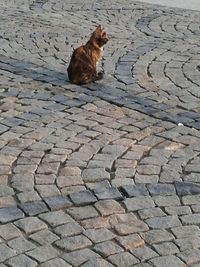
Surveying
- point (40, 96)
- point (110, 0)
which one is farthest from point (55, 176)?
point (110, 0)

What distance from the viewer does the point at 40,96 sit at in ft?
22.2

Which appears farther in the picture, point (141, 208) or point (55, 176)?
point (55, 176)

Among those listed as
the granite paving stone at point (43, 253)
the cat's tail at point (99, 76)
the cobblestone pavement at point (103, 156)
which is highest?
the cat's tail at point (99, 76)

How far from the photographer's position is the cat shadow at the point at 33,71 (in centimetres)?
740

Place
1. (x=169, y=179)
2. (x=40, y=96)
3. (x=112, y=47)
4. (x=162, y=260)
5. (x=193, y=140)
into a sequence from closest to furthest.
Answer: (x=162, y=260)
(x=169, y=179)
(x=193, y=140)
(x=40, y=96)
(x=112, y=47)

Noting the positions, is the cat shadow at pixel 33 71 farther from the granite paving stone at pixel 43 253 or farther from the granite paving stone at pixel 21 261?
the granite paving stone at pixel 21 261

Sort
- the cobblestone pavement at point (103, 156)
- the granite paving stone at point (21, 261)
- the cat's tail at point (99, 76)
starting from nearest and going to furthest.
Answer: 1. the granite paving stone at point (21, 261)
2. the cobblestone pavement at point (103, 156)
3. the cat's tail at point (99, 76)

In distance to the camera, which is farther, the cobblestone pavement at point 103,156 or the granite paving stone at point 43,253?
the cobblestone pavement at point 103,156

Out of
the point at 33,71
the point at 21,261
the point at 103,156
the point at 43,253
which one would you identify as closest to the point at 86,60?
the point at 33,71

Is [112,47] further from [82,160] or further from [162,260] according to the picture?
[162,260]

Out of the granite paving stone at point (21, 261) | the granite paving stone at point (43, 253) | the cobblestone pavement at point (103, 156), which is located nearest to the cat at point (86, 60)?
the cobblestone pavement at point (103, 156)

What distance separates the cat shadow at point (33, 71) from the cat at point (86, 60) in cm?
23

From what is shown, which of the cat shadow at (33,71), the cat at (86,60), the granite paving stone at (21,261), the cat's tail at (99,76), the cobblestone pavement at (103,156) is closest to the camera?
the granite paving stone at (21,261)

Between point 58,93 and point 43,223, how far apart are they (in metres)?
2.92
